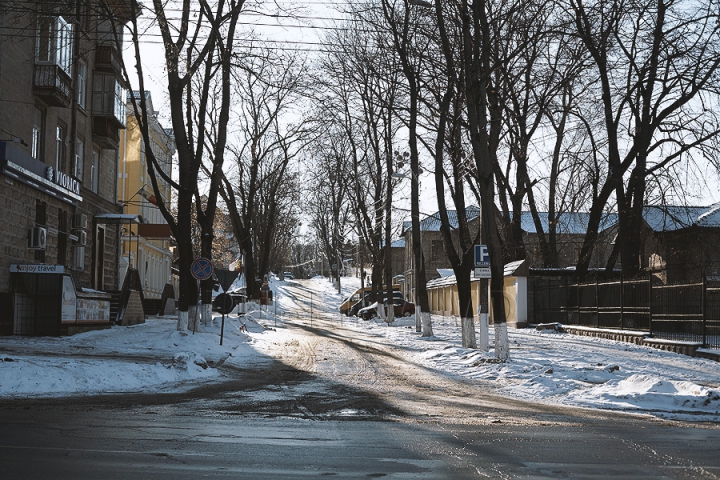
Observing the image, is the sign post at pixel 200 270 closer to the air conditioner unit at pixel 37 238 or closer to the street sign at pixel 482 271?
the air conditioner unit at pixel 37 238

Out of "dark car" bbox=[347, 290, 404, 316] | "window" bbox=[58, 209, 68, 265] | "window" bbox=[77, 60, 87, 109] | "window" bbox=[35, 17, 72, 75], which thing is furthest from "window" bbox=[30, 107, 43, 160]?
"dark car" bbox=[347, 290, 404, 316]

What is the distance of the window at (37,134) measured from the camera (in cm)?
2506

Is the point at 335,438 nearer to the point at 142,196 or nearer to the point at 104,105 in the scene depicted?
the point at 104,105

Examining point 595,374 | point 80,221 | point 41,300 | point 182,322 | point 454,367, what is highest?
point 80,221

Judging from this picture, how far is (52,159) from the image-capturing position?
86.8ft

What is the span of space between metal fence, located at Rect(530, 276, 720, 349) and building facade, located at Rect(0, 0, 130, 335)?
55.3ft

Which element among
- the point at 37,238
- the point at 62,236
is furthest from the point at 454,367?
the point at 62,236

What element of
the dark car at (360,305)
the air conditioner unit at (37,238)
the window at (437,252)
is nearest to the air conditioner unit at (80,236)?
the air conditioner unit at (37,238)

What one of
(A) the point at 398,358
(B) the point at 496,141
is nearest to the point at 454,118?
(B) the point at 496,141

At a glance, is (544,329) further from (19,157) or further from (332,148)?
(19,157)

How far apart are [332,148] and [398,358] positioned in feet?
78.7

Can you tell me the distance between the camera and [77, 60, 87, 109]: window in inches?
1164

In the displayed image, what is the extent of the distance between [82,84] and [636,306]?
2177cm

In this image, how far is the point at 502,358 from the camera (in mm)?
18016
